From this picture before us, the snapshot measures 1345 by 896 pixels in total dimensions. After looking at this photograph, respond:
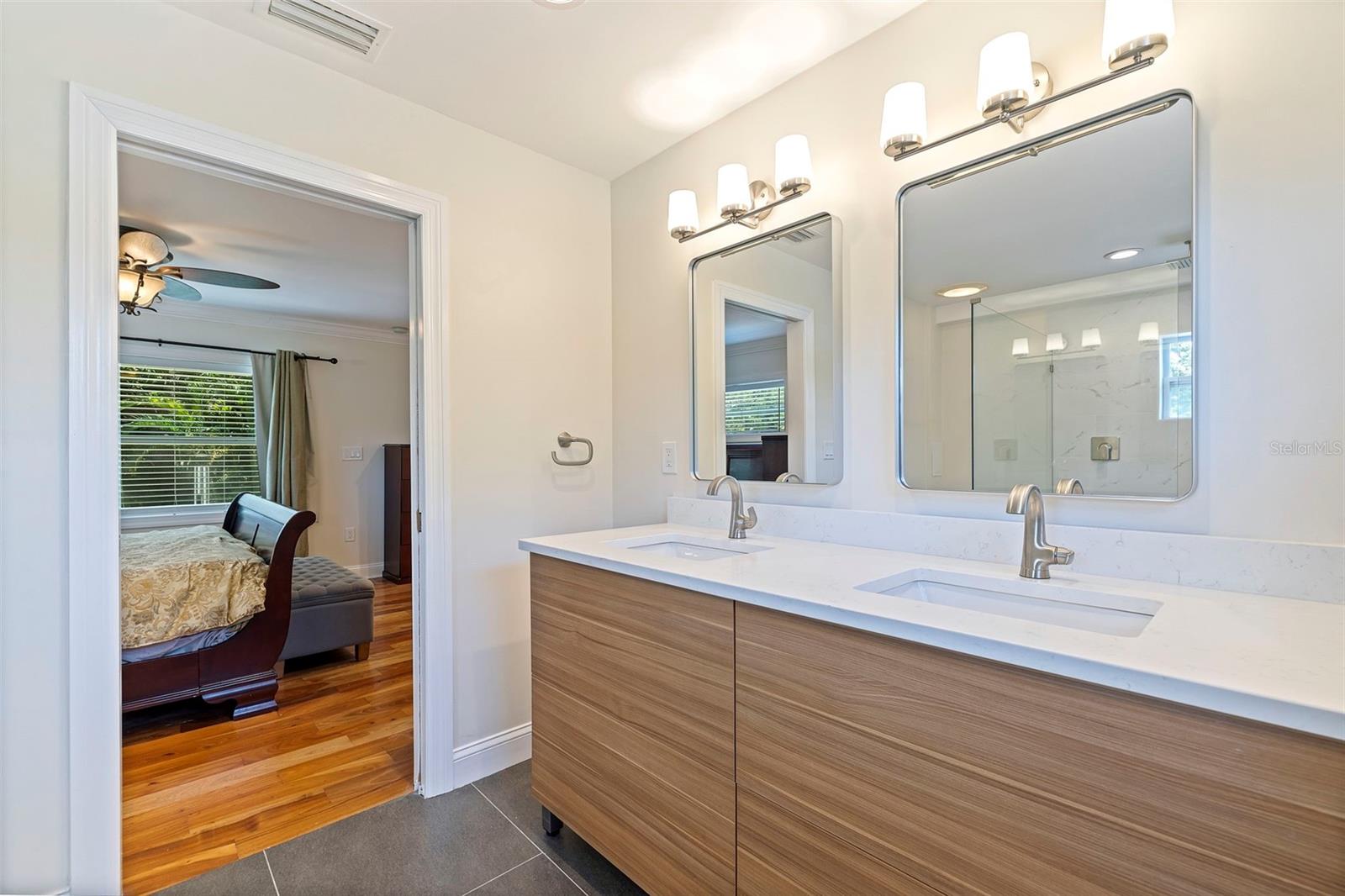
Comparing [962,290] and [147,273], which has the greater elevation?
[147,273]

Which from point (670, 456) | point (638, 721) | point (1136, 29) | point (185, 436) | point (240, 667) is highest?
point (1136, 29)

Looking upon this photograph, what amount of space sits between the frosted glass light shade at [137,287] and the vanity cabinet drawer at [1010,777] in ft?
11.9

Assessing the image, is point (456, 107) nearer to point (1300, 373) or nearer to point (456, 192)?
point (456, 192)

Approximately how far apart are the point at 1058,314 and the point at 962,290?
241mm

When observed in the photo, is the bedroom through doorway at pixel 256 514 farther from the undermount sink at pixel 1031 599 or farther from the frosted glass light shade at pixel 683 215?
the undermount sink at pixel 1031 599

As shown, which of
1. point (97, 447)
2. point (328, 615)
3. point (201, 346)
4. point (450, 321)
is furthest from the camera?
point (201, 346)

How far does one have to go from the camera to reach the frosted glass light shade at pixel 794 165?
1.73 metres

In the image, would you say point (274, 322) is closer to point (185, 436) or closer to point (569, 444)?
point (185, 436)

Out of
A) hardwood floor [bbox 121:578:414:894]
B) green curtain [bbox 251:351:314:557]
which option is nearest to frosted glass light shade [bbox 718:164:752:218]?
hardwood floor [bbox 121:578:414:894]

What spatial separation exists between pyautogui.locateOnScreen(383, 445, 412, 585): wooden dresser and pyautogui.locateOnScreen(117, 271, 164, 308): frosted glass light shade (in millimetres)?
2241

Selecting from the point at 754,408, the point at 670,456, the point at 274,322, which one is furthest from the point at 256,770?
the point at 274,322

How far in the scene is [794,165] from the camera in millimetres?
1731

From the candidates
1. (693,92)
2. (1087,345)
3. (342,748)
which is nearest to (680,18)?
(693,92)

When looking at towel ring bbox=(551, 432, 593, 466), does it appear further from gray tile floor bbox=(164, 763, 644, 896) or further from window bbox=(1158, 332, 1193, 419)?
window bbox=(1158, 332, 1193, 419)
